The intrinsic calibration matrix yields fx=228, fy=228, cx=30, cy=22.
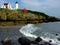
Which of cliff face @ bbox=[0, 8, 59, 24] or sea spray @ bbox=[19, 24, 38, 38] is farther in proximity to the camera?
cliff face @ bbox=[0, 8, 59, 24]

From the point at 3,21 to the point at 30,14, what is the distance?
33.0m

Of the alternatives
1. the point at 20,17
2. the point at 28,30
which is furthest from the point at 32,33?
the point at 20,17

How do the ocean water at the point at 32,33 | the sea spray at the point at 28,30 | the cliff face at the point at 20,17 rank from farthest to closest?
the cliff face at the point at 20,17, the sea spray at the point at 28,30, the ocean water at the point at 32,33

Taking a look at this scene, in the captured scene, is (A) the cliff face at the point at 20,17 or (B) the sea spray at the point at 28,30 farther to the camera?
(A) the cliff face at the point at 20,17

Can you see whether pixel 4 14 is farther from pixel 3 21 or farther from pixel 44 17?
pixel 44 17

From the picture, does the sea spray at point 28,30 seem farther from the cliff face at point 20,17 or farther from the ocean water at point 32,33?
the cliff face at point 20,17

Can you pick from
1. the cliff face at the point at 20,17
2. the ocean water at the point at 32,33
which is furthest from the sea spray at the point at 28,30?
the cliff face at the point at 20,17

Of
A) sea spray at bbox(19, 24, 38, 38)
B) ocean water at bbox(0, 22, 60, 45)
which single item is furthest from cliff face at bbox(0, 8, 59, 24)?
ocean water at bbox(0, 22, 60, 45)

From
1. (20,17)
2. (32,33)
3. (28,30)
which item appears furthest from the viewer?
(20,17)

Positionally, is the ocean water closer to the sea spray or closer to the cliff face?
the sea spray

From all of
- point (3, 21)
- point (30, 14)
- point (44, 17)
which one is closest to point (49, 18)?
point (44, 17)

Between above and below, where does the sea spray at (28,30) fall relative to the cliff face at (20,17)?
above

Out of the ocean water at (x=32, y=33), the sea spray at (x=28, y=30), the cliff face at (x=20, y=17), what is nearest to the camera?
the ocean water at (x=32, y=33)

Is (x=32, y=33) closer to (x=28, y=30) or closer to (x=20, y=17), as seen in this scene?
(x=28, y=30)
